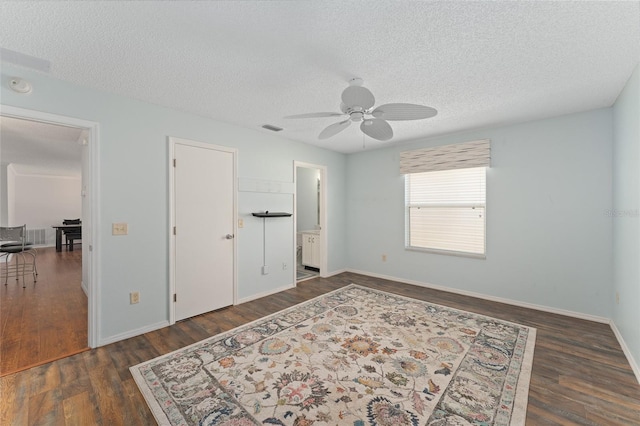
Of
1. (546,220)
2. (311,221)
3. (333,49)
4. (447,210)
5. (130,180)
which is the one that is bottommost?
(311,221)

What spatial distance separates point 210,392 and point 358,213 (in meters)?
4.07

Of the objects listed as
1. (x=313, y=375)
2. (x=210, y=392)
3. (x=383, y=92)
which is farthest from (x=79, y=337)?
(x=383, y=92)

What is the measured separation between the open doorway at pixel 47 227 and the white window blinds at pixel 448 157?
426 cm

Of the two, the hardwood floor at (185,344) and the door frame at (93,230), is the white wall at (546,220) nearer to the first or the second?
the hardwood floor at (185,344)

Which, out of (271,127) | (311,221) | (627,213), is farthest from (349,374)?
(311,221)

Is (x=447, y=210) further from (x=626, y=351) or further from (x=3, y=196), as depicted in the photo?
(x=3, y=196)

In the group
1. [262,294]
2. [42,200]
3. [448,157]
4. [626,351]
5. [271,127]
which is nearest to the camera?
[626,351]

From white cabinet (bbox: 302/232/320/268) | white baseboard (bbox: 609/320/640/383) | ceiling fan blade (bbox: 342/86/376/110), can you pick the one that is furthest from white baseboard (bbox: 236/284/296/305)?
white baseboard (bbox: 609/320/640/383)

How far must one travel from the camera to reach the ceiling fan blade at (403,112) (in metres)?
2.09

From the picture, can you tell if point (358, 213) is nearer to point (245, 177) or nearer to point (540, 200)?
point (245, 177)

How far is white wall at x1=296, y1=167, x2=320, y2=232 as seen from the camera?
22.4ft

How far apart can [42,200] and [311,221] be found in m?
9.32

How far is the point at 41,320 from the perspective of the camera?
10.2 ft

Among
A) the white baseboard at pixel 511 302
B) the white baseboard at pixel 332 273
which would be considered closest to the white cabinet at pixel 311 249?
the white baseboard at pixel 332 273
